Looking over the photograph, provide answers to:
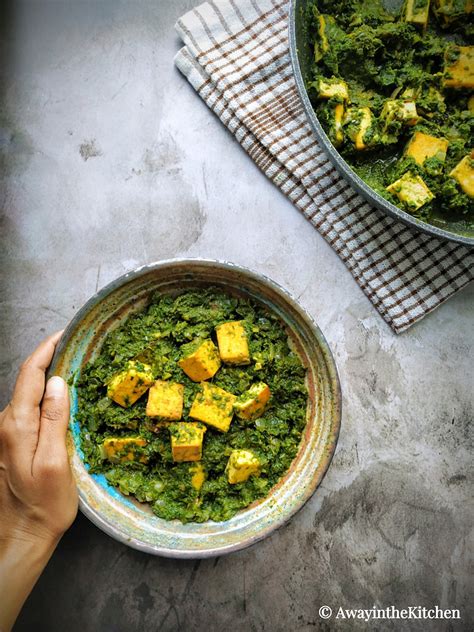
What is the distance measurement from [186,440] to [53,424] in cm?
53

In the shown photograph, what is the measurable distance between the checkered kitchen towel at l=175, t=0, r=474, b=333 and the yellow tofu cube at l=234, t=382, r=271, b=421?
0.75m

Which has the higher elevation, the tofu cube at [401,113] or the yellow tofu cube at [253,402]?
the tofu cube at [401,113]

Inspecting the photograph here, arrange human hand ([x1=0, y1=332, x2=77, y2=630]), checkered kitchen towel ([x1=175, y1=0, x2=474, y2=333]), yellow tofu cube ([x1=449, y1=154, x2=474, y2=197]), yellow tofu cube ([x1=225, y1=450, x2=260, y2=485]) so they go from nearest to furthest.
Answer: human hand ([x1=0, y1=332, x2=77, y2=630])
yellow tofu cube ([x1=225, y1=450, x2=260, y2=485])
yellow tofu cube ([x1=449, y1=154, x2=474, y2=197])
checkered kitchen towel ([x1=175, y1=0, x2=474, y2=333])

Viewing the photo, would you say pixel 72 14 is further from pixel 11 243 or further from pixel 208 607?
pixel 208 607

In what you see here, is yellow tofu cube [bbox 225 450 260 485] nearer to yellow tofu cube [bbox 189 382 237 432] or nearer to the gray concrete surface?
yellow tofu cube [bbox 189 382 237 432]

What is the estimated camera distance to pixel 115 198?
2627 mm

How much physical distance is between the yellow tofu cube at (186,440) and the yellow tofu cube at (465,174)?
1516 millimetres

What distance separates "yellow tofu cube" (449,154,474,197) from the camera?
230cm

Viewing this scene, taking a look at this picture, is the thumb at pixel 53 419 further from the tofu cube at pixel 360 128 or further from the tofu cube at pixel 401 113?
the tofu cube at pixel 401 113

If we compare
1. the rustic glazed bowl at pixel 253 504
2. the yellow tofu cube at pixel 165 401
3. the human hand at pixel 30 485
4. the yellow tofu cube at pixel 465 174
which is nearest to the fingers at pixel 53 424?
the human hand at pixel 30 485

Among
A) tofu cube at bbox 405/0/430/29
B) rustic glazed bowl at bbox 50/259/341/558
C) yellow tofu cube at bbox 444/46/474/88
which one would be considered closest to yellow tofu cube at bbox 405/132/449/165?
yellow tofu cube at bbox 444/46/474/88

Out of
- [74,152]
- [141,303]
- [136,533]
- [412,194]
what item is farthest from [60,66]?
[136,533]

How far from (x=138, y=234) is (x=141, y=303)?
1.36 ft

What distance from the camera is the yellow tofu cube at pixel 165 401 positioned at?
7.27ft
